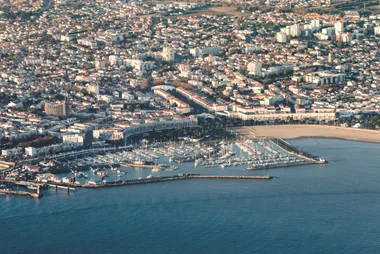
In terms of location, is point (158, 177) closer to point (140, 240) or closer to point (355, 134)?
point (140, 240)

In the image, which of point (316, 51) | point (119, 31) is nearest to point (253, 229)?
point (316, 51)

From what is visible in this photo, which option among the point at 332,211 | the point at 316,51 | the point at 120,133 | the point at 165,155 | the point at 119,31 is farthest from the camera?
the point at 119,31

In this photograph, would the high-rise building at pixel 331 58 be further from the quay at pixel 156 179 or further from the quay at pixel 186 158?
the quay at pixel 156 179

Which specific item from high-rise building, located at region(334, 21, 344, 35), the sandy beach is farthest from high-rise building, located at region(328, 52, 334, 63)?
the sandy beach

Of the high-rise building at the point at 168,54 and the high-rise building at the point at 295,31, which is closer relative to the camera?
the high-rise building at the point at 168,54

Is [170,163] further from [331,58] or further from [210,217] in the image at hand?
[331,58]

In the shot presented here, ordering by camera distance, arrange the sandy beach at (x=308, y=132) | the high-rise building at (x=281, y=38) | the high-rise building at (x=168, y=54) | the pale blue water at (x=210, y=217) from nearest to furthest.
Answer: the pale blue water at (x=210, y=217)
the sandy beach at (x=308, y=132)
the high-rise building at (x=168, y=54)
the high-rise building at (x=281, y=38)

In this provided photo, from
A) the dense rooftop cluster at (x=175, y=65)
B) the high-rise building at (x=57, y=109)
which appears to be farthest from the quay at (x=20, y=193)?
the high-rise building at (x=57, y=109)

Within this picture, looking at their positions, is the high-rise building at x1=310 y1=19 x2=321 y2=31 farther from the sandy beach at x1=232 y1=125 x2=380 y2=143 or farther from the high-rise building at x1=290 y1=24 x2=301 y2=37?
the sandy beach at x1=232 y1=125 x2=380 y2=143
